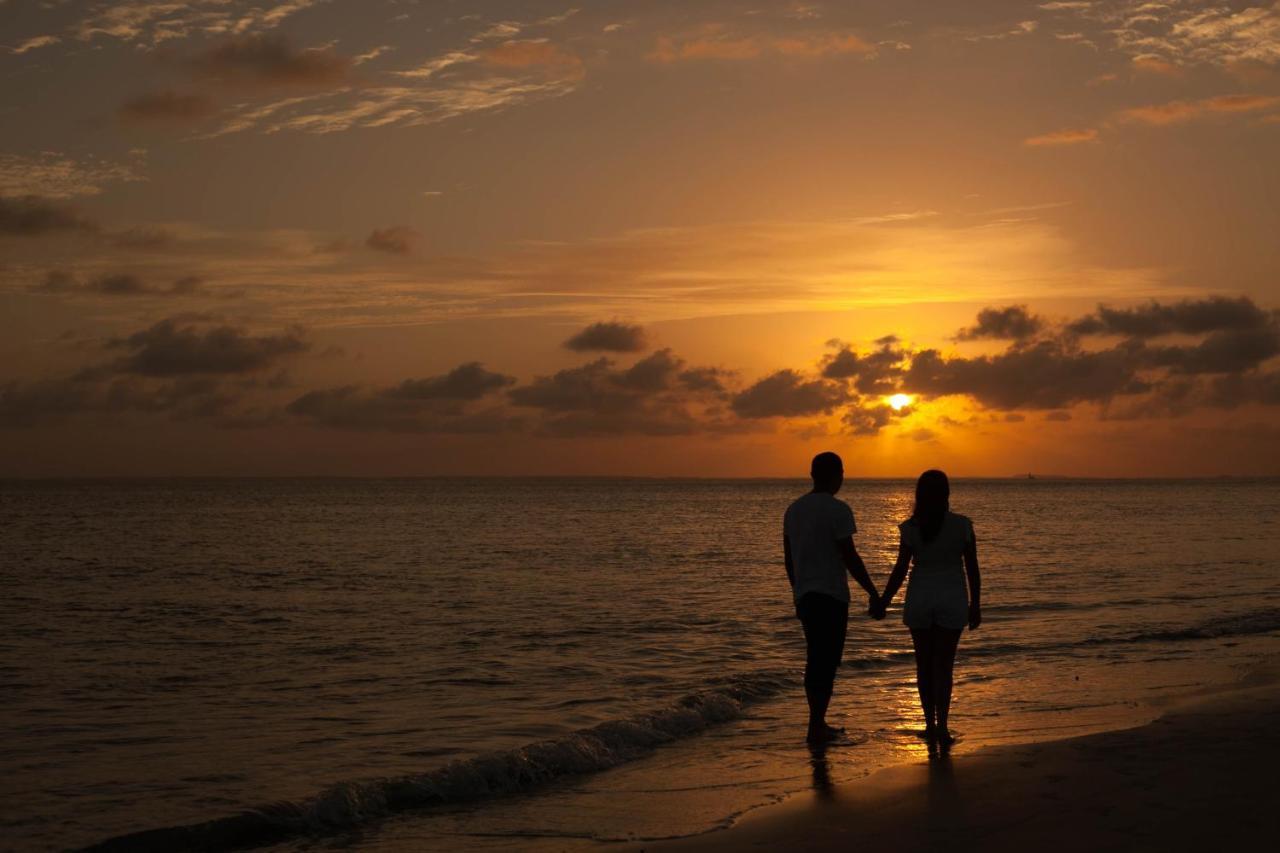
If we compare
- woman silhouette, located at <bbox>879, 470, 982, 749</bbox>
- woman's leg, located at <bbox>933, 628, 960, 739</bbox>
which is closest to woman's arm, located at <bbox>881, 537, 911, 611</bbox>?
woman silhouette, located at <bbox>879, 470, 982, 749</bbox>

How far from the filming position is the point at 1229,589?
26641 mm

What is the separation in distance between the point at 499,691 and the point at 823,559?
5.69 meters

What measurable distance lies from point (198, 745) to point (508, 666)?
538 centimetres

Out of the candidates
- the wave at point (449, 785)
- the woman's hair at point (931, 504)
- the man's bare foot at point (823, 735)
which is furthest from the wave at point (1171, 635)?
the woman's hair at point (931, 504)

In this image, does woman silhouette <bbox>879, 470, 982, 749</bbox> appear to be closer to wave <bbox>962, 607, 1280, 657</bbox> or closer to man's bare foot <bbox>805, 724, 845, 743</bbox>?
man's bare foot <bbox>805, 724, 845, 743</bbox>

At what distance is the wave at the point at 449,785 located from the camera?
8039 millimetres

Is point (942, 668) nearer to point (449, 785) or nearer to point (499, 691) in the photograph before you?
point (449, 785)

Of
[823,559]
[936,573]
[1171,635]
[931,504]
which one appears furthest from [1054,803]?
[1171,635]

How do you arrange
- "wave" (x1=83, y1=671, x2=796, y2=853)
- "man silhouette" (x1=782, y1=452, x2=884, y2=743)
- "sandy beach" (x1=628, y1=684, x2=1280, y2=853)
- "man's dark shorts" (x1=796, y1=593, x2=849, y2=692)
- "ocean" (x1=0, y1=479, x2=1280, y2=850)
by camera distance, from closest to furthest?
"sandy beach" (x1=628, y1=684, x2=1280, y2=853), "wave" (x1=83, y1=671, x2=796, y2=853), "ocean" (x1=0, y1=479, x2=1280, y2=850), "man silhouette" (x1=782, y1=452, x2=884, y2=743), "man's dark shorts" (x1=796, y1=593, x2=849, y2=692)

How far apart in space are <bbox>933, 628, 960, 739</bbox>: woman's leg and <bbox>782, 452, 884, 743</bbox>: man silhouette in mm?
525

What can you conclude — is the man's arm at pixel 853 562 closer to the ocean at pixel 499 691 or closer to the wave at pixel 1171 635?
the ocean at pixel 499 691

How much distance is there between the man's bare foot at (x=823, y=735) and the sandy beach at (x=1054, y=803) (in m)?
1.09

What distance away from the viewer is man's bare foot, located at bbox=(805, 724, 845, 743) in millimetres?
10234

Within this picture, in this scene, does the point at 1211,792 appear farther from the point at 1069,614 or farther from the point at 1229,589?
the point at 1229,589
